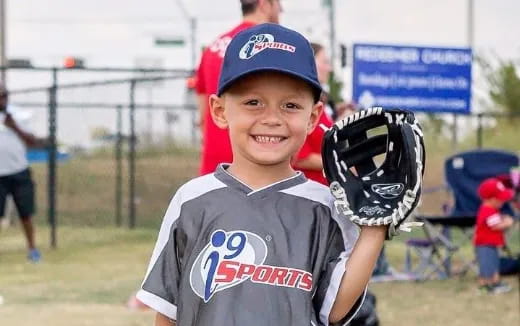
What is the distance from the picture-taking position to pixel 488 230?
845cm

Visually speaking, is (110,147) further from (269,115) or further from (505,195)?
(269,115)

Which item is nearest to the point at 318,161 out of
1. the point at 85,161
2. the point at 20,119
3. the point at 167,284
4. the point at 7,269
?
the point at 167,284

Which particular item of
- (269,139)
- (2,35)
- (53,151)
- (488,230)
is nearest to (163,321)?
(269,139)

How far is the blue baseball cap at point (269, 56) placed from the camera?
7.78 feet

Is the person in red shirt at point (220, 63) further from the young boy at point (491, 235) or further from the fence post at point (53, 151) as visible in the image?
the fence post at point (53, 151)

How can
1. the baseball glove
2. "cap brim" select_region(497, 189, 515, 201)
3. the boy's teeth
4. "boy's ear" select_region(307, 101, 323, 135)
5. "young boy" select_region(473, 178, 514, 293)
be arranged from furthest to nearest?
"cap brim" select_region(497, 189, 515, 201) → "young boy" select_region(473, 178, 514, 293) → "boy's ear" select_region(307, 101, 323, 135) → the boy's teeth → the baseball glove

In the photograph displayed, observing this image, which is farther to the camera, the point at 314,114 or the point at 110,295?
the point at 110,295

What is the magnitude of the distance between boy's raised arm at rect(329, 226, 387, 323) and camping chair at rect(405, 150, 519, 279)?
664cm

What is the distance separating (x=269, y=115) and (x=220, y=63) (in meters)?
2.36

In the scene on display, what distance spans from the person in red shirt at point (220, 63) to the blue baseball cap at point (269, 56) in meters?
2.11

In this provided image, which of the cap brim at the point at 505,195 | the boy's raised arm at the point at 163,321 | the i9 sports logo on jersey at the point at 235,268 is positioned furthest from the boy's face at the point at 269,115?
the cap brim at the point at 505,195

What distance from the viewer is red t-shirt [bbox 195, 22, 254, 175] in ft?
15.3

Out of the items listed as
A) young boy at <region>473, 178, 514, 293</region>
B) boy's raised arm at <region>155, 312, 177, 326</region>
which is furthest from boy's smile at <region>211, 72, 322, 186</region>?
young boy at <region>473, 178, 514, 293</region>

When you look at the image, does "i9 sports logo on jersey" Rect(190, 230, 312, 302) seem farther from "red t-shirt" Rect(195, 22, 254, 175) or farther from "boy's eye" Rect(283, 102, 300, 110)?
"red t-shirt" Rect(195, 22, 254, 175)
